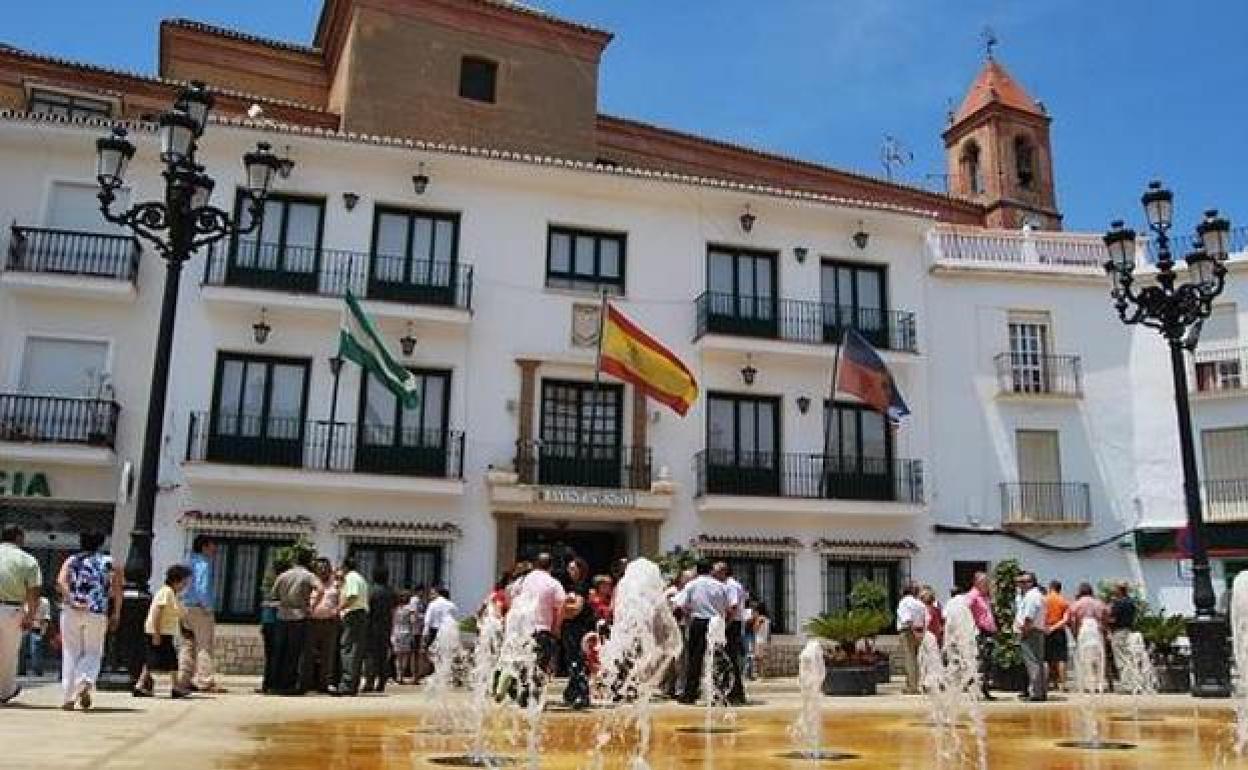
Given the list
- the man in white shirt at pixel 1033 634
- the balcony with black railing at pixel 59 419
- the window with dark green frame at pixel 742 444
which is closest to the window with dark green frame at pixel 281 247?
the balcony with black railing at pixel 59 419

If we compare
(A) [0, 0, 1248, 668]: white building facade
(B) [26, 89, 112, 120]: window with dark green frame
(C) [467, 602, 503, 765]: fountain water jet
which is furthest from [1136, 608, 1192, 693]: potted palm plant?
(B) [26, 89, 112, 120]: window with dark green frame

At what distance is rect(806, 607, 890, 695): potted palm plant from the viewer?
14727 millimetres

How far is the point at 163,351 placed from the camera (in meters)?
11.6

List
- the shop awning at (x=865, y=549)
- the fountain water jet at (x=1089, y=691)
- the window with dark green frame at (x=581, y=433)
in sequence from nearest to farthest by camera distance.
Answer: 1. the fountain water jet at (x=1089, y=691)
2. the window with dark green frame at (x=581, y=433)
3. the shop awning at (x=865, y=549)

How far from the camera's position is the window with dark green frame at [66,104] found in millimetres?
24031

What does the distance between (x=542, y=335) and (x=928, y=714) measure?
41.2 feet

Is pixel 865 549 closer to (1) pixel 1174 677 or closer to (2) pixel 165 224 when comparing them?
(1) pixel 1174 677

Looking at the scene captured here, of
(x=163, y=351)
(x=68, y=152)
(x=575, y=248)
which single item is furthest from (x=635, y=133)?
(x=163, y=351)

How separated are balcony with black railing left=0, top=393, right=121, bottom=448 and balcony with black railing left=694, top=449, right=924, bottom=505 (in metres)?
10.9

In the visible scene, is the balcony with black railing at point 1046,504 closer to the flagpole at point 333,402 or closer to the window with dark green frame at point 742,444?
the window with dark green frame at point 742,444

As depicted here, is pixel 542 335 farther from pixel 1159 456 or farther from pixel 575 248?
pixel 1159 456

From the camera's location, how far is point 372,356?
1844cm

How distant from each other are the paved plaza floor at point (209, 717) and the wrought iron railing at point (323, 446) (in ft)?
18.0

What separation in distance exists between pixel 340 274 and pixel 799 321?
31.1ft
